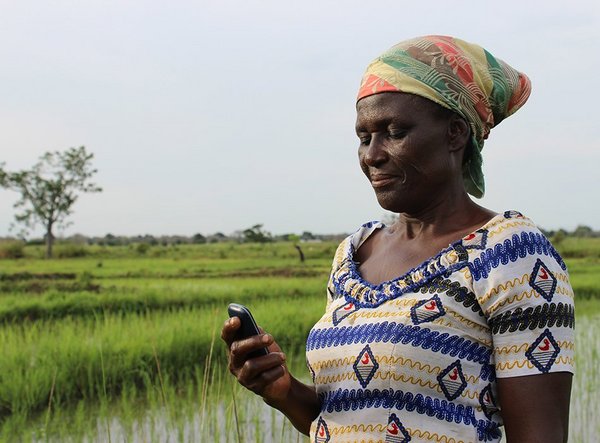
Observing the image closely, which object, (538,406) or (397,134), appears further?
(397,134)

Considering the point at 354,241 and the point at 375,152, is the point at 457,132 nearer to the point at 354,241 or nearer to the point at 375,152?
the point at 375,152

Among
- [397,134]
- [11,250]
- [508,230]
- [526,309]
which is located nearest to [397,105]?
[397,134]

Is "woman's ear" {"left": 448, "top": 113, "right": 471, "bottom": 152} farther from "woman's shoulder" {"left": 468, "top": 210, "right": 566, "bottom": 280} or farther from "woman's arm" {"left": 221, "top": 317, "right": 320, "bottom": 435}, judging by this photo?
"woman's arm" {"left": 221, "top": 317, "right": 320, "bottom": 435}

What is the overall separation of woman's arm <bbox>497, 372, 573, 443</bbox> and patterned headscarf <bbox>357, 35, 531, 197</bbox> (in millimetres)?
385

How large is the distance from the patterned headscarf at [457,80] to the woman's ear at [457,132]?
0.01 m

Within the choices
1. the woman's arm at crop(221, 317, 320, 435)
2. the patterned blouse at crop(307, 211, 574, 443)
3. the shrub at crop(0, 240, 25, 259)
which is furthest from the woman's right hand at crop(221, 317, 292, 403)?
the shrub at crop(0, 240, 25, 259)

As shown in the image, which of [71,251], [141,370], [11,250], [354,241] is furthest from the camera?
[71,251]

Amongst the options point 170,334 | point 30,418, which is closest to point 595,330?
point 170,334

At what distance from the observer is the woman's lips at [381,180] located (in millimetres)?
1249

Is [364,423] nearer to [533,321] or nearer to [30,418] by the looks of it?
[533,321]

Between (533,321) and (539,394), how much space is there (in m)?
0.11

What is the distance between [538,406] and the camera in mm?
1094

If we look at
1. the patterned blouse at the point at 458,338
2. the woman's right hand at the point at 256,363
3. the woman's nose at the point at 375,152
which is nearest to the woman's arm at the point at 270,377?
the woman's right hand at the point at 256,363

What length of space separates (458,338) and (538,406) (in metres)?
0.16
